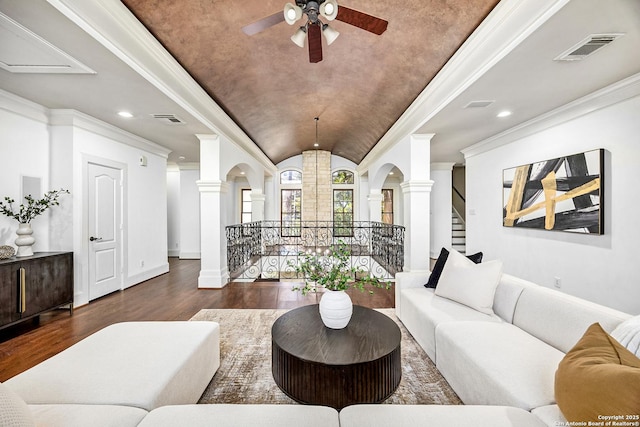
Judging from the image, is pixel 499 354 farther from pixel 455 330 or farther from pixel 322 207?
pixel 322 207

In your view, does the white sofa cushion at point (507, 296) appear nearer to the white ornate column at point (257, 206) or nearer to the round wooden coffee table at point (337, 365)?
the round wooden coffee table at point (337, 365)

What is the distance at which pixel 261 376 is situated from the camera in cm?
207

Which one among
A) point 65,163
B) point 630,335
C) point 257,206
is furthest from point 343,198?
point 630,335

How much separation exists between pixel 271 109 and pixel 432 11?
3205mm

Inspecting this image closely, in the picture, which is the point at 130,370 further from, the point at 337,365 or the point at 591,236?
the point at 591,236

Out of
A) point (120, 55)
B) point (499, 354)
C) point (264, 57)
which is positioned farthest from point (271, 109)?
point (499, 354)

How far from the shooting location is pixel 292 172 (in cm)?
1027

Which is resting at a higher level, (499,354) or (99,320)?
(499,354)

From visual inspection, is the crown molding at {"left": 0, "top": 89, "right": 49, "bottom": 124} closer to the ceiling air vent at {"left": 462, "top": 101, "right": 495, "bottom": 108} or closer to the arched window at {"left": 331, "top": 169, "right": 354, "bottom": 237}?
the ceiling air vent at {"left": 462, "top": 101, "right": 495, "bottom": 108}

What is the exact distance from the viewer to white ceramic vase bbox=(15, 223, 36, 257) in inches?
121

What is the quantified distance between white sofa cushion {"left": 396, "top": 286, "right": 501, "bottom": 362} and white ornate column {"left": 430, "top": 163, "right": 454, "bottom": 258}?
5.02 m

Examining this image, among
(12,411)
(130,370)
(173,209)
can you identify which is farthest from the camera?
(173,209)

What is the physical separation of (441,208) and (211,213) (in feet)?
19.3

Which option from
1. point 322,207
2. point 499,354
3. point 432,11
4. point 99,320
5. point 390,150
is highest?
point 432,11
